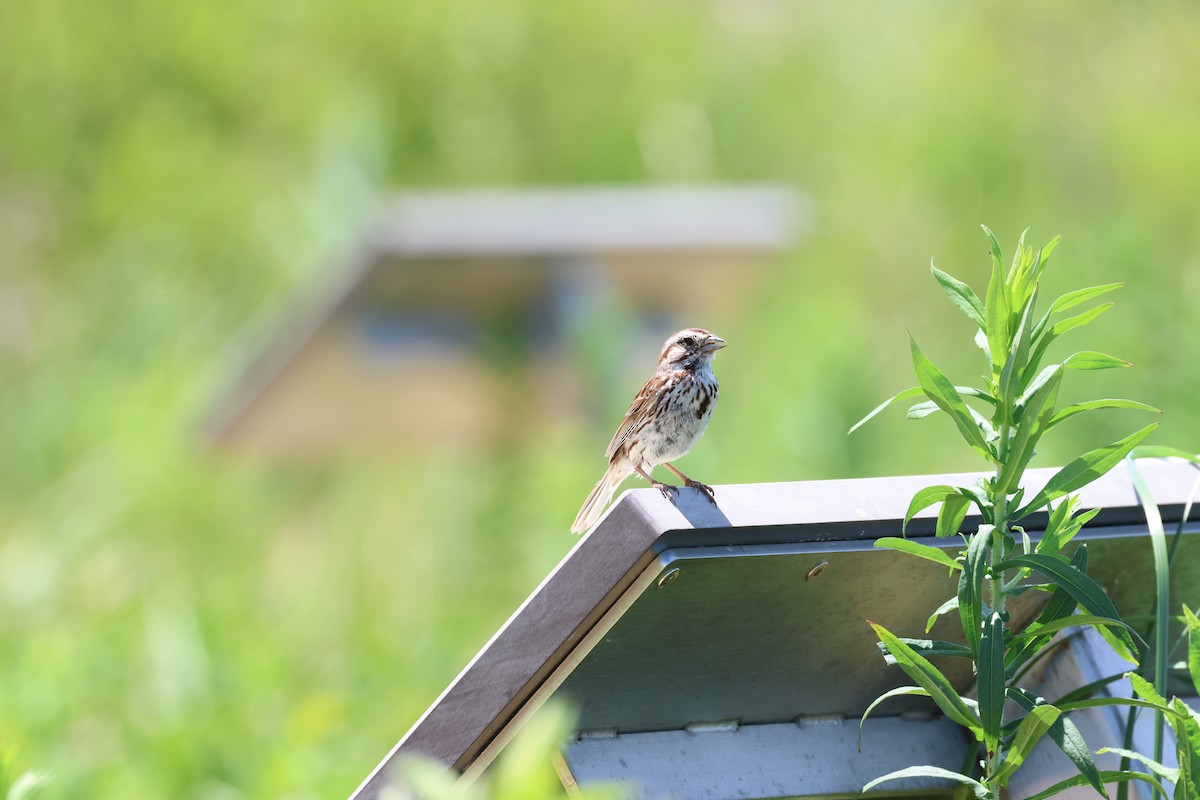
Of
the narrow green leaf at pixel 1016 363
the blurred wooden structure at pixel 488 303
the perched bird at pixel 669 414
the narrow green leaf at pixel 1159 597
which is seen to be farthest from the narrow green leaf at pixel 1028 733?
the blurred wooden structure at pixel 488 303

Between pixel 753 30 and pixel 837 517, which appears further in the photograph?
pixel 753 30

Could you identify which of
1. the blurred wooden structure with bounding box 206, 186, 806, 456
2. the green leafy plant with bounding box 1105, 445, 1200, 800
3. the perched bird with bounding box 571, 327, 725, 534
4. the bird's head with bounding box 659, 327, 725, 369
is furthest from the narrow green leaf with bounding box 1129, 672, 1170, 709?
the blurred wooden structure with bounding box 206, 186, 806, 456

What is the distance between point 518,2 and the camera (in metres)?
11.0

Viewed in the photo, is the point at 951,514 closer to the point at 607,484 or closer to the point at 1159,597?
the point at 1159,597

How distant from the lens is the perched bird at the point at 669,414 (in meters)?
2.20

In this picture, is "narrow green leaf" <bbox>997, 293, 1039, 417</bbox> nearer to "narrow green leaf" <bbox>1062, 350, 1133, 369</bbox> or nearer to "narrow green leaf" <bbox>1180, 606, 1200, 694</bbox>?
"narrow green leaf" <bbox>1062, 350, 1133, 369</bbox>

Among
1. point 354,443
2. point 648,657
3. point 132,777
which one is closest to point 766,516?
point 648,657

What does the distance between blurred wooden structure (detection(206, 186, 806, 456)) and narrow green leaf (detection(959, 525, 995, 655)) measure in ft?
11.0

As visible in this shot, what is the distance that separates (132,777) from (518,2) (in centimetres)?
891

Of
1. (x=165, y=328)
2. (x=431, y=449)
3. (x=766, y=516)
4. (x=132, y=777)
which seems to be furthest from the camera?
Result: (x=165, y=328)

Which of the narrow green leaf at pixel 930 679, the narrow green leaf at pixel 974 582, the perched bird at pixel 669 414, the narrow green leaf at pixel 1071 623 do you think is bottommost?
the narrow green leaf at pixel 930 679

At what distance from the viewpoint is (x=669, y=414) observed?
2195 millimetres

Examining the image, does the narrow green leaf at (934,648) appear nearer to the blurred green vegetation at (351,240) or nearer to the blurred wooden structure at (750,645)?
the blurred wooden structure at (750,645)

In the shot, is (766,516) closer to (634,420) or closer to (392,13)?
(634,420)
